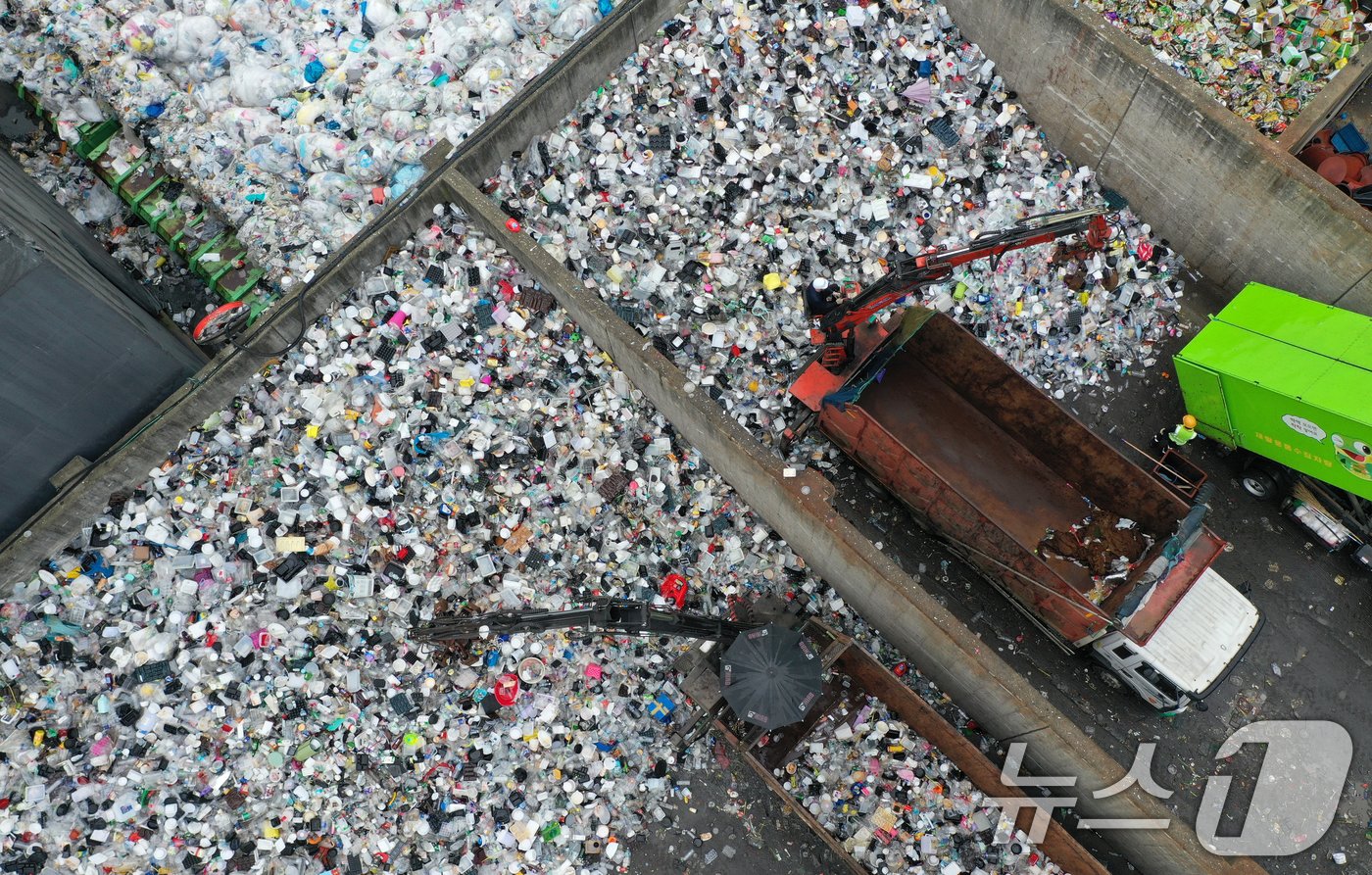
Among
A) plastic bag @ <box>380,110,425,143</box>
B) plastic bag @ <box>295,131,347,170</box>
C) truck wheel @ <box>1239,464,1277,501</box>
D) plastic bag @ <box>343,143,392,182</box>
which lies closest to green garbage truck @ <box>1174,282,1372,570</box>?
truck wheel @ <box>1239,464,1277,501</box>

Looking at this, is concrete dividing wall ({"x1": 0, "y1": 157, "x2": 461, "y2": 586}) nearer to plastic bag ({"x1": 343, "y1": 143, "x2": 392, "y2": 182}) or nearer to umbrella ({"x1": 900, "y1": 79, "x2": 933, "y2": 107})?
plastic bag ({"x1": 343, "y1": 143, "x2": 392, "y2": 182})

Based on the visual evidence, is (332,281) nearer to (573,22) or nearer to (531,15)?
(531,15)

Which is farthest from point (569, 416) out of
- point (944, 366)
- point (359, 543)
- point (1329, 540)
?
point (1329, 540)

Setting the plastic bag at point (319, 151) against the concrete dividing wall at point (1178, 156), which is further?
the plastic bag at point (319, 151)

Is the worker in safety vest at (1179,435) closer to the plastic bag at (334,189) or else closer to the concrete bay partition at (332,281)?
the concrete bay partition at (332,281)

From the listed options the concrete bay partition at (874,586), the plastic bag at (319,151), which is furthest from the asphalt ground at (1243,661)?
the plastic bag at (319,151)

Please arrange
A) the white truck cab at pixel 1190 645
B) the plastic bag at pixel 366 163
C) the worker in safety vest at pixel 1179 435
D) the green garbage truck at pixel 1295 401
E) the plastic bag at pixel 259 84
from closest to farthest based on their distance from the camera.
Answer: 1. the white truck cab at pixel 1190 645
2. the green garbage truck at pixel 1295 401
3. the plastic bag at pixel 366 163
4. the plastic bag at pixel 259 84
5. the worker in safety vest at pixel 1179 435
